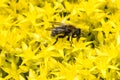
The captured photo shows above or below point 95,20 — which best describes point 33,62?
below

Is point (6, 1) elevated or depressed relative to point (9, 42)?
elevated

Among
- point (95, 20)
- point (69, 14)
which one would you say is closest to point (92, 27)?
point (95, 20)

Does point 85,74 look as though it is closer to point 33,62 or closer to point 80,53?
point 80,53

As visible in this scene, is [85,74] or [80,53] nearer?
[85,74]

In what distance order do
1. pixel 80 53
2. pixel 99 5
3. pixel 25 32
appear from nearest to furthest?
pixel 80 53
pixel 25 32
pixel 99 5

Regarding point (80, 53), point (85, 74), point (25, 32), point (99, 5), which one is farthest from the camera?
point (99, 5)

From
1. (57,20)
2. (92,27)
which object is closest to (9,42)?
(57,20)

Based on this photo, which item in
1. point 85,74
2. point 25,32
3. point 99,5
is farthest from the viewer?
point 99,5

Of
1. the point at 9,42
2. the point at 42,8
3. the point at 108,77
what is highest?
the point at 42,8

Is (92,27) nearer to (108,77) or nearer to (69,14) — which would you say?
(69,14)
